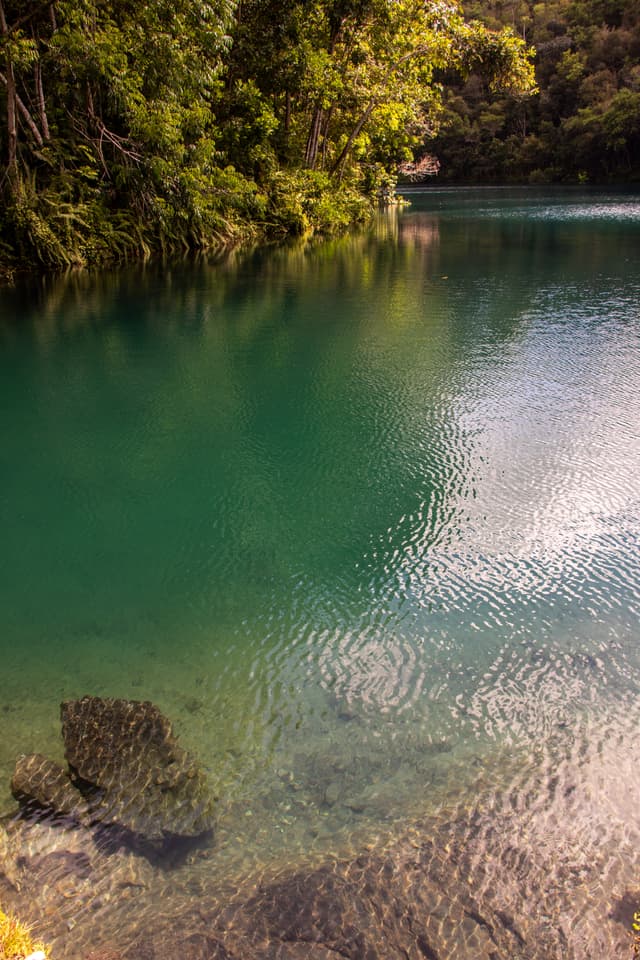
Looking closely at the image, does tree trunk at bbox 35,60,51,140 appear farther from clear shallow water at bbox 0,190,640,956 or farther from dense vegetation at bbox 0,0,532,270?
clear shallow water at bbox 0,190,640,956

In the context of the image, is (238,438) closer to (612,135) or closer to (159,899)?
(159,899)

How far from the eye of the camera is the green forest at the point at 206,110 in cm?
1256

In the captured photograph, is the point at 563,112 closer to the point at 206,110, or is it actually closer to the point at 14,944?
the point at 206,110

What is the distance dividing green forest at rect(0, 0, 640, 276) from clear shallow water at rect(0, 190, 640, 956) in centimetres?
693

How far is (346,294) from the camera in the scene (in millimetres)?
11047

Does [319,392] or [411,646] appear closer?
[411,646]

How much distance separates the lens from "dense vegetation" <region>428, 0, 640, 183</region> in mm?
45406

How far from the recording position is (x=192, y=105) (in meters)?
14.9

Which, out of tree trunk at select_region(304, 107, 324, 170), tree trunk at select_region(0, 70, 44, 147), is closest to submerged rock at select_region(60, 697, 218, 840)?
tree trunk at select_region(0, 70, 44, 147)

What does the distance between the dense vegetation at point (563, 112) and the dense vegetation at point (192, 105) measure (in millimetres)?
28258

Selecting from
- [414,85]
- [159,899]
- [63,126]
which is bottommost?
[159,899]

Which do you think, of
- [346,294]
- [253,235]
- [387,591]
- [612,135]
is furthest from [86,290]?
[612,135]

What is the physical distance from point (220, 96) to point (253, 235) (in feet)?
11.6

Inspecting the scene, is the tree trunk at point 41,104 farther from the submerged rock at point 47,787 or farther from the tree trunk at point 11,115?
the submerged rock at point 47,787
